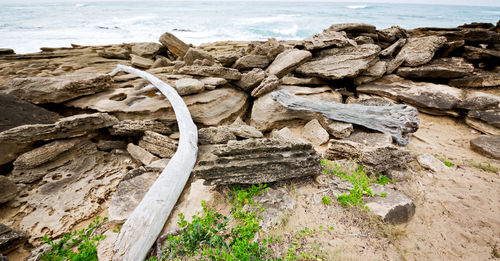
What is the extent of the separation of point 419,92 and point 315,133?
4002 mm

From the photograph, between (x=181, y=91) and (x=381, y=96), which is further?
(x=381, y=96)

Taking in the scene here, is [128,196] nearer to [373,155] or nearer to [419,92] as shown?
[373,155]

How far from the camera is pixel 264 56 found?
796cm

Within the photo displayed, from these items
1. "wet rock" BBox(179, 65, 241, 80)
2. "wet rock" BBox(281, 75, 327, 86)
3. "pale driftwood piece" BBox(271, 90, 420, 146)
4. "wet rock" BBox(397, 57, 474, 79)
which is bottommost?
"pale driftwood piece" BBox(271, 90, 420, 146)

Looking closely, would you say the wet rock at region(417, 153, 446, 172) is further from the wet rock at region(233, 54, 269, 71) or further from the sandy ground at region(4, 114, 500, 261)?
the wet rock at region(233, 54, 269, 71)

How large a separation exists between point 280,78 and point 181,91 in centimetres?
367

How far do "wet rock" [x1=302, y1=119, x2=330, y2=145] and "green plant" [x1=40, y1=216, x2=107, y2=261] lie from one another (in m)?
4.84

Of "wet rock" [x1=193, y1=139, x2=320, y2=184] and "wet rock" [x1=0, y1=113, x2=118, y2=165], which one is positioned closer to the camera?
"wet rock" [x1=193, y1=139, x2=320, y2=184]

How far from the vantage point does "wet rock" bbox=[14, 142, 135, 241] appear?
349 centimetres

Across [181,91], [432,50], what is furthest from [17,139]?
[432,50]

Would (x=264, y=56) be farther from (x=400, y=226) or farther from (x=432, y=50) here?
(x=400, y=226)

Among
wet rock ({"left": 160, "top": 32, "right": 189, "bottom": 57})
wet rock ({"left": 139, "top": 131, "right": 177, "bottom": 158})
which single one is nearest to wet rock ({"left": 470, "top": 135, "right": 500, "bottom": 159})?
wet rock ({"left": 139, "top": 131, "right": 177, "bottom": 158})

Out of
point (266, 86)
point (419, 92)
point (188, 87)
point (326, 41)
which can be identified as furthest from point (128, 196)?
point (419, 92)

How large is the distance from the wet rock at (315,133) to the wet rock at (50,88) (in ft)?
21.7
